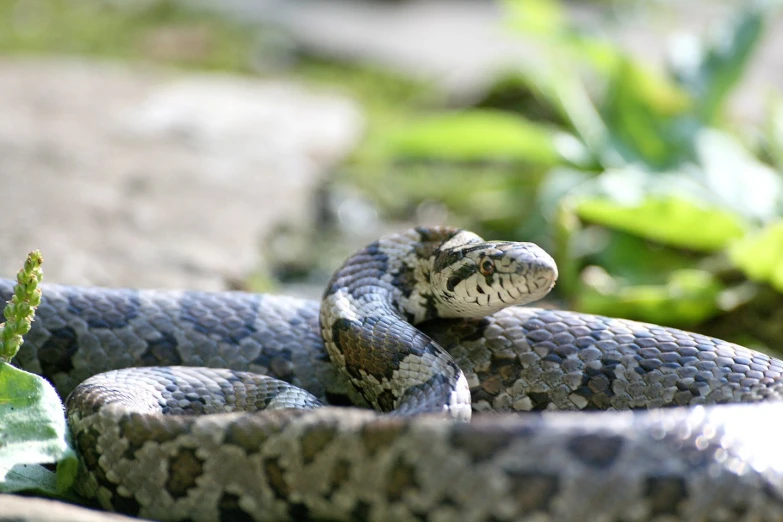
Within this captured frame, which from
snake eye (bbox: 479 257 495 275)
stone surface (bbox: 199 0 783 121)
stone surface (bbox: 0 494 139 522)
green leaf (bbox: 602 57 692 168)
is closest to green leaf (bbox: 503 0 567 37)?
green leaf (bbox: 602 57 692 168)

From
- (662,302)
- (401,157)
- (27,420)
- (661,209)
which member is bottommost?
(662,302)

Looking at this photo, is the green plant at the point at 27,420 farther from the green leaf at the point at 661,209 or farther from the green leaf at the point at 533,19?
the green leaf at the point at 533,19

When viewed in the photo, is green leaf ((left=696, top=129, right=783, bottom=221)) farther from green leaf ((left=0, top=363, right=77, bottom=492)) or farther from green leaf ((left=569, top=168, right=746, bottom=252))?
green leaf ((left=0, top=363, right=77, bottom=492))

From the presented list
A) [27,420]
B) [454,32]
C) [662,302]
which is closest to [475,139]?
[662,302]

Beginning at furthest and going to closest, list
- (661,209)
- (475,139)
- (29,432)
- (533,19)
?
(533,19), (475,139), (661,209), (29,432)

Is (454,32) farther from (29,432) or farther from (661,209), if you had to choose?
(29,432)

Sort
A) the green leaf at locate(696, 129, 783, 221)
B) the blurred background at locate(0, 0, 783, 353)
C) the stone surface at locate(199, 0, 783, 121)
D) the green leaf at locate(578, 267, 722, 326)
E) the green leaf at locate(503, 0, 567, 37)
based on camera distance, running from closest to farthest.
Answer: the green leaf at locate(578, 267, 722, 326), the blurred background at locate(0, 0, 783, 353), the green leaf at locate(696, 129, 783, 221), the green leaf at locate(503, 0, 567, 37), the stone surface at locate(199, 0, 783, 121)
